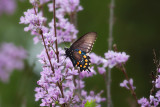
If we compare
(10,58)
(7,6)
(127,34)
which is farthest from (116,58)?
(7,6)

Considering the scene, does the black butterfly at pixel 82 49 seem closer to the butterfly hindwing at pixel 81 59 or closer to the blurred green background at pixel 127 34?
the butterfly hindwing at pixel 81 59

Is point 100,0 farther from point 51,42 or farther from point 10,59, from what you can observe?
point 51,42

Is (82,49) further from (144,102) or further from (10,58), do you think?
(10,58)

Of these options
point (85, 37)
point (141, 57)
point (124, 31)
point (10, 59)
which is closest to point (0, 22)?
point (10, 59)

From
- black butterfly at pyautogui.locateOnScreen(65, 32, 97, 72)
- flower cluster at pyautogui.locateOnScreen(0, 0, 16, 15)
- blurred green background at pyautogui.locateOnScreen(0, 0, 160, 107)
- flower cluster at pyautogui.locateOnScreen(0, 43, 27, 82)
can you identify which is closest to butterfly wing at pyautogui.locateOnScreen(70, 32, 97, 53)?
black butterfly at pyautogui.locateOnScreen(65, 32, 97, 72)

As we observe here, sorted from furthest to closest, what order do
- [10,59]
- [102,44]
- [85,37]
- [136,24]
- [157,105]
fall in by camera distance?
[136,24], [102,44], [10,59], [85,37], [157,105]

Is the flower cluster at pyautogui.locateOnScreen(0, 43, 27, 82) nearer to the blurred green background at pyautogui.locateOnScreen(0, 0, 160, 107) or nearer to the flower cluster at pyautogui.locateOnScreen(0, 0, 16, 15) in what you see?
the blurred green background at pyautogui.locateOnScreen(0, 0, 160, 107)

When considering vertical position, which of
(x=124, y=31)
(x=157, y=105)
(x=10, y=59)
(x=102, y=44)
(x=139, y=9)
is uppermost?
(x=139, y=9)
